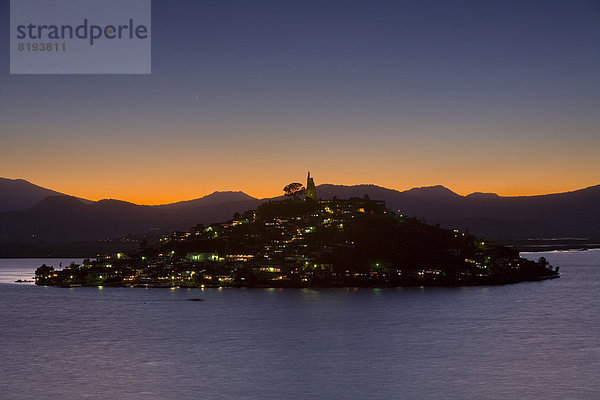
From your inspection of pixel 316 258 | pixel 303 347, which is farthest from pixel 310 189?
pixel 303 347

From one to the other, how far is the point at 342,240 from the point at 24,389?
295ft

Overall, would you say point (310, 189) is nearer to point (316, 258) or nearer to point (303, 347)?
point (316, 258)

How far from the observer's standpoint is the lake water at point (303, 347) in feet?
130

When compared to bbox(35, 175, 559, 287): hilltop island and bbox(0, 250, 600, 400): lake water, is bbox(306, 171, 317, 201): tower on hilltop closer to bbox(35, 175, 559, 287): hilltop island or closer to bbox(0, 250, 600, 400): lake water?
bbox(35, 175, 559, 287): hilltop island

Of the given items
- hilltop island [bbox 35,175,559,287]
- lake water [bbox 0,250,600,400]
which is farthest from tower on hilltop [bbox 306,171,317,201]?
lake water [bbox 0,250,600,400]

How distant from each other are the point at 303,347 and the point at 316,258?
67.7 metres

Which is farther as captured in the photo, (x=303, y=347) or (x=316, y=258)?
(x=316, y=258)

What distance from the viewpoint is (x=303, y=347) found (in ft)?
176

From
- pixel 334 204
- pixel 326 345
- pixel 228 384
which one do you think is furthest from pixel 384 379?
pixel 334 204

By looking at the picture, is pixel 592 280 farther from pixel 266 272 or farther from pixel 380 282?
pixel 266 272

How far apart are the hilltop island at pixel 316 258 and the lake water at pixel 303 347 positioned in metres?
21.2

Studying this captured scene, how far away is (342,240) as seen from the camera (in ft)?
416

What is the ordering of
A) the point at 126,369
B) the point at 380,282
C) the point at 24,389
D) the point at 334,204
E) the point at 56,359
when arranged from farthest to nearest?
the point at 334,204 → the point at 380,282 → the point at 56,359 → the point at 126,369 → the point at 24,389

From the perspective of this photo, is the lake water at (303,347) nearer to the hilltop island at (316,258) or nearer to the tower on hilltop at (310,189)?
the hilltop island at (316,258)
